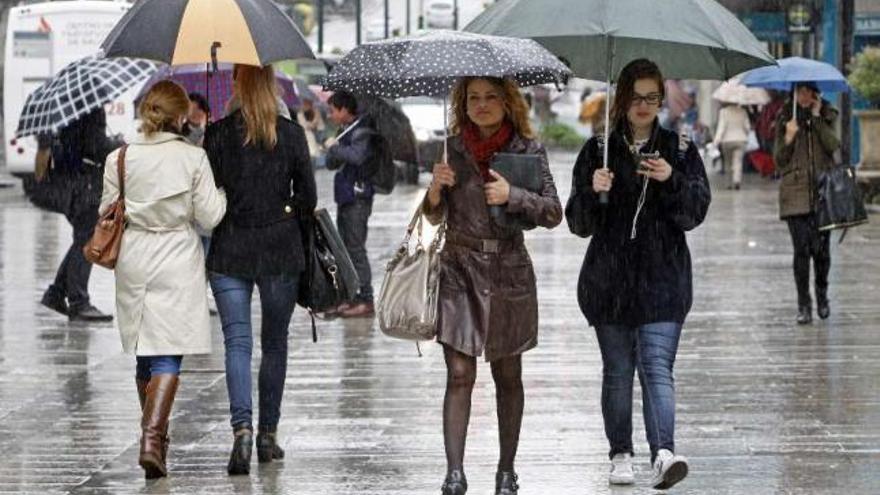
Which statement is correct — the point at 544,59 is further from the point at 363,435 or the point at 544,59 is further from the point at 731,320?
the point at 731,320

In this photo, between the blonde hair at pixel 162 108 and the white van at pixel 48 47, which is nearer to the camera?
the blonde hair at pixel 162 108

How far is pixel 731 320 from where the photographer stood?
15.1 metres

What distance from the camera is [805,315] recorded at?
14.8 meters

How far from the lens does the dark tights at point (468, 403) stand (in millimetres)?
8383

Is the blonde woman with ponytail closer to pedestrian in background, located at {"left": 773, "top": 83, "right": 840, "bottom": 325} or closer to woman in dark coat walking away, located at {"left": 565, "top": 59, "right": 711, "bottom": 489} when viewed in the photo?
woman in dark coat walking away, located at {"left": 565, "top": 59, "right": 711, "bottom": 489}

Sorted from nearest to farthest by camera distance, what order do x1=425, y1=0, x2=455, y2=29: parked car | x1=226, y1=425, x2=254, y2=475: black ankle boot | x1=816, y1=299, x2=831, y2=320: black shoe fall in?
x1=226, y1=425, x2=254, y2=475: black ankle boot, x1=816, y1=299, x2=831, y2=320: black shoe, x1=425, y1=0, x2=455, y2=29: parked car

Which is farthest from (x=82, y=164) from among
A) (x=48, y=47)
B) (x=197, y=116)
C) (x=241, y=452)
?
(x=48, y=47)

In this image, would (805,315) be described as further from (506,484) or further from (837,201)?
(506,484)

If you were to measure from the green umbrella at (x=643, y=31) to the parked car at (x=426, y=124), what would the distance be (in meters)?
26.4

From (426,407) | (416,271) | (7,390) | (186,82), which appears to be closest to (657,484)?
(416,271)

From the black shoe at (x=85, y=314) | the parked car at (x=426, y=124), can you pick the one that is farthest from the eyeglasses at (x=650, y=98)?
the parked car at (x=426, y=124)

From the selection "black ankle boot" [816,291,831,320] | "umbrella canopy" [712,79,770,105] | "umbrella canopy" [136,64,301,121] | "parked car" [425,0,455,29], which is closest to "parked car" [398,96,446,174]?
"umbrella canopy" [712,79,770,105]

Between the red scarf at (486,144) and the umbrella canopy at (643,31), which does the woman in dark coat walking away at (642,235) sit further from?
the red scarf at (486,144)

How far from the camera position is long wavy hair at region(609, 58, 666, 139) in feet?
28.1
